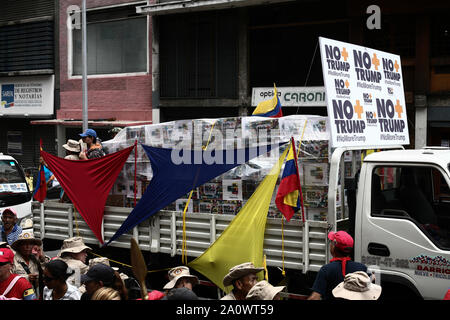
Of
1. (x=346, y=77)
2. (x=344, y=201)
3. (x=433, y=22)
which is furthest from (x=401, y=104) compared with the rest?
(x=433, y=22)

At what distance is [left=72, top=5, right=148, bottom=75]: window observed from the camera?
20156 millimetres

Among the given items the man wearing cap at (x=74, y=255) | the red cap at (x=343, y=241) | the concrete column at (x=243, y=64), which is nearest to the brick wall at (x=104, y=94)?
the concrete column at (x=243, y=64)

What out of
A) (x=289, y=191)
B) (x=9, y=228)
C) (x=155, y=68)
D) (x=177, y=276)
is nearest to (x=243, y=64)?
(x=155, y=68)

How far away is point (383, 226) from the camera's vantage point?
5.34 m

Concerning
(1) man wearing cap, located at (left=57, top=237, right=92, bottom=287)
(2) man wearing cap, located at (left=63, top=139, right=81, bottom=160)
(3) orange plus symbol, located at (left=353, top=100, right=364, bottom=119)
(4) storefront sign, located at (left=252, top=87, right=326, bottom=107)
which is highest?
(4) storefront sign, located at (left=252, top=87, right=326, bottom=107)

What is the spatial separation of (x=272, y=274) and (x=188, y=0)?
13532 millimetres

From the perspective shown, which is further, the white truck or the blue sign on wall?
the blue sign on wall

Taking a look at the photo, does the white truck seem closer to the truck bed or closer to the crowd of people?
the truck bed

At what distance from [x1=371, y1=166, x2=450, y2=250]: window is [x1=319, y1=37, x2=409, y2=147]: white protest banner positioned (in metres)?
0.59

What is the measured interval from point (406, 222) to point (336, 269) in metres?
0.94

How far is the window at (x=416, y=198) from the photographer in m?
5.30

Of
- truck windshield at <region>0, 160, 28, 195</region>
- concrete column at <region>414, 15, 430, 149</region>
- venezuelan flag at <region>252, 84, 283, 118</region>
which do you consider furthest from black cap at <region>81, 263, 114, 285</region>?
concrete column at <region>414, 15, 430, 149</region>

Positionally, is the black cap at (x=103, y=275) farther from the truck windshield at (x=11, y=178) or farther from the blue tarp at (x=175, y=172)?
the truck windshield at (x=11, y=178)

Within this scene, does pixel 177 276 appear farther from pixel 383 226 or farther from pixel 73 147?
pixel 73 147
